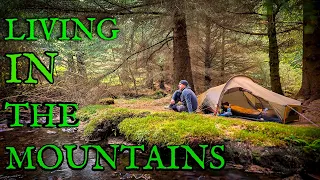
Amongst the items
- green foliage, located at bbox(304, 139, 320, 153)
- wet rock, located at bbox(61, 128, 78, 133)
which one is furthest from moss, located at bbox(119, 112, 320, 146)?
wet rock, located at bbox(61, 128, 78, 133)

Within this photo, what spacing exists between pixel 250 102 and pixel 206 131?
3945 mm

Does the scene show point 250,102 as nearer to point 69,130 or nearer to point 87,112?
point 69,130

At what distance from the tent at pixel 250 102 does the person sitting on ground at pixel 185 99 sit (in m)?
0.62

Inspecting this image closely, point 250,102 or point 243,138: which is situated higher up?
point 250,102

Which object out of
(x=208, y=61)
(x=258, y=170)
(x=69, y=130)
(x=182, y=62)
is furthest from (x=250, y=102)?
(x=69, y=130)

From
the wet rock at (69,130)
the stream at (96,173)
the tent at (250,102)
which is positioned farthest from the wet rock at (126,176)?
the wet rock at (69,130)

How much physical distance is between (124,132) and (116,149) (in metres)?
0.86

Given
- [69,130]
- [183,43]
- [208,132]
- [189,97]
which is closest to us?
[208,132]

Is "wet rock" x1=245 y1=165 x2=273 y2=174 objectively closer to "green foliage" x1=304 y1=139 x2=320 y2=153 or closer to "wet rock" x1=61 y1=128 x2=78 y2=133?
"green foliage" x1=304 y1=139 x2=320 y2=153

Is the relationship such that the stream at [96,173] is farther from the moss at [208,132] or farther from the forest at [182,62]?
the moss at [208,132]

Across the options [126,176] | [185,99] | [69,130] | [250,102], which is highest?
[185,99]

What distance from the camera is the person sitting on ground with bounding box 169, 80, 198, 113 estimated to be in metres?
8.02

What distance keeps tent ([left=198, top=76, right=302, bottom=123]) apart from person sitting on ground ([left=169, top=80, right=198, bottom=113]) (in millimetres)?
622

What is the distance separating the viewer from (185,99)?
26.6ft
